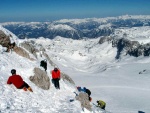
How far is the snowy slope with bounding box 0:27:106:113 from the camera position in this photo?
1589cm

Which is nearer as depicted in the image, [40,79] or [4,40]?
[40,79]

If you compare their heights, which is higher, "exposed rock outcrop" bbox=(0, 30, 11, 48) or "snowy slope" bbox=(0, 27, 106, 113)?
"exposed rock outcrop" bbox=(0, 30, 11, 48)

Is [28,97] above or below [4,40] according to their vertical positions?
below

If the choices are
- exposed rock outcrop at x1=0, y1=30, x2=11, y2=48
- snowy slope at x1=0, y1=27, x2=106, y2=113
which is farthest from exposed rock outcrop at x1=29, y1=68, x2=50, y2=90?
exposed rock outcrop at x1=0, y1=30, x2=11, y2=48

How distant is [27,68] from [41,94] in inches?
154

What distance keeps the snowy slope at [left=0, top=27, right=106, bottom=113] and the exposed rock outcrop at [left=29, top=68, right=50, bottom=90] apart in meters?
0.42

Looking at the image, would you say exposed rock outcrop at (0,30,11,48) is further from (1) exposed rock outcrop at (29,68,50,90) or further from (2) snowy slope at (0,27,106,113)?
(1) exposed rock outcrop at (29,68,50,90)

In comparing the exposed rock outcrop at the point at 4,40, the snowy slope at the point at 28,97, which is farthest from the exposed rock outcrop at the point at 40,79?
the exposed rock outcrop at the point at 4,40

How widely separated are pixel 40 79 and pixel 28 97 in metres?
5.16

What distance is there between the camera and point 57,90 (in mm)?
23906

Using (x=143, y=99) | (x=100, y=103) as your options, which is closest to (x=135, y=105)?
(x=143, y=99)

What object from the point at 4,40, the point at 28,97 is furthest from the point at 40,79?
the point at 4,40

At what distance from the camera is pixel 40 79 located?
75.8 ft

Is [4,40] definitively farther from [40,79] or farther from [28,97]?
[28,97]
